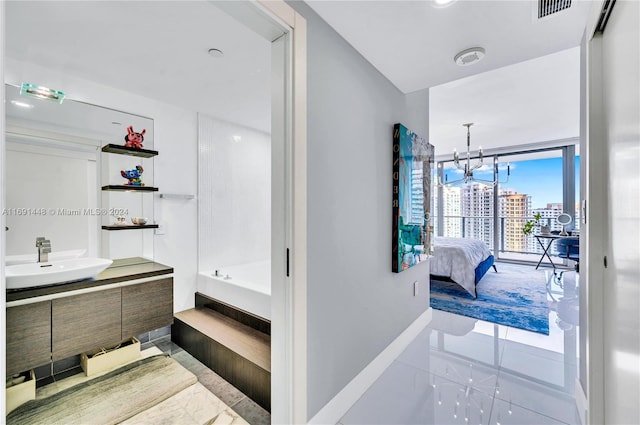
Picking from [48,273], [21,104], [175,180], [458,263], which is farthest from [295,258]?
[458,263]

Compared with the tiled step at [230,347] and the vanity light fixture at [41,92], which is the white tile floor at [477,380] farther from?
the vanity light fixture at [41,92]

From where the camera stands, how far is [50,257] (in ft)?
7.07

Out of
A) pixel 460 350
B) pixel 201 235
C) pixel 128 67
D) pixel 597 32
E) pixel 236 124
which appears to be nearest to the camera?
pixel 597 32

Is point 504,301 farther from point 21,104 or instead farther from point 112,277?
point 21,104

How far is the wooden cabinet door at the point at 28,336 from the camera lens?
5.40 feet

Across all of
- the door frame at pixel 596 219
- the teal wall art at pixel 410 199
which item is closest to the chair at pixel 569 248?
the teal wall art at pixel 410 199

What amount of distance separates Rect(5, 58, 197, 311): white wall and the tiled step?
40cm

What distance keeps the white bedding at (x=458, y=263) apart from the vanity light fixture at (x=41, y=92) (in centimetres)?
445

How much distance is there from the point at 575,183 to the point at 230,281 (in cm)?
662

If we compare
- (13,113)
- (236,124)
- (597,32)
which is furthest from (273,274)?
(236,124)

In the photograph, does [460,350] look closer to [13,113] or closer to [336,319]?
[336,319]

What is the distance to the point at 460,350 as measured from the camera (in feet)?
8.04

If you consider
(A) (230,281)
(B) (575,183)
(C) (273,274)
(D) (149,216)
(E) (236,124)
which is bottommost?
(A) (230,281)

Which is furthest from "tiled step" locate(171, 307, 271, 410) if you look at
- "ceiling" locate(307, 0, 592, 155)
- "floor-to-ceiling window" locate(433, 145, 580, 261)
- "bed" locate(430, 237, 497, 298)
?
"floor-to-ceiling window" locate(433, 145, 580, 261)
